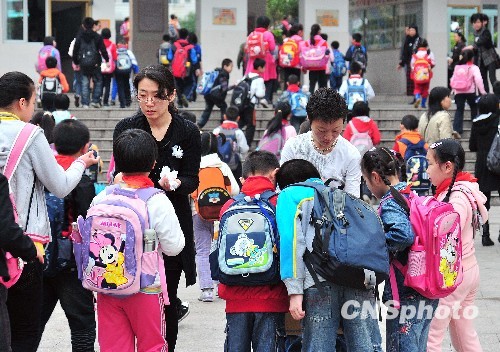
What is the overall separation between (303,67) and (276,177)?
603 inches

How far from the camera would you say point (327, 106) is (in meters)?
6.09

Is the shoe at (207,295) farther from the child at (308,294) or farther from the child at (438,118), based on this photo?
the child at (438,118)

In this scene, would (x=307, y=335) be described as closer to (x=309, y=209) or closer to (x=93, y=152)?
(x=309, y=209)

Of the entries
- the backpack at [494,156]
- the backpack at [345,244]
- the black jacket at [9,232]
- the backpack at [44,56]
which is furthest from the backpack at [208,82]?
the black jacket at [9,232]

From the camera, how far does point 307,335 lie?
17.7 ft

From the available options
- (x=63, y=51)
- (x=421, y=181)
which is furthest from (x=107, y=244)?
(x=63, y=51)

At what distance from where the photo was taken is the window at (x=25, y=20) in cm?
2556

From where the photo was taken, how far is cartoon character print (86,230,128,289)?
5395 mm

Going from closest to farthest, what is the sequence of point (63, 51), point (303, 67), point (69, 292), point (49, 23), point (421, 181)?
1. point (69, 292)
2. point (421, 181)
3. point (303, 67)
4. point (49, 23)
5. point (63, 51)

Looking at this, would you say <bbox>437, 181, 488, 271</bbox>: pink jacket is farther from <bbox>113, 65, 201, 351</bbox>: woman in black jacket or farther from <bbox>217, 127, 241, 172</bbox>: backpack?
<bbox>217, 127, 241, 172</bbox>: backpack

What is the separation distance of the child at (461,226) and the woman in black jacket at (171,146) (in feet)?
4.84

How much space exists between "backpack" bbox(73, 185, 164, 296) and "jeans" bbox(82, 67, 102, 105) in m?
14.3

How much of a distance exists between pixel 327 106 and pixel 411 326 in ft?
4.37

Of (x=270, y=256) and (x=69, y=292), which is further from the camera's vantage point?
(x=69, y=292)
